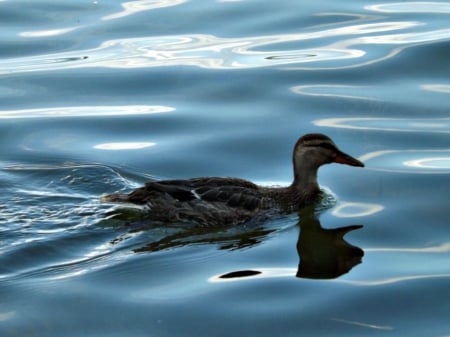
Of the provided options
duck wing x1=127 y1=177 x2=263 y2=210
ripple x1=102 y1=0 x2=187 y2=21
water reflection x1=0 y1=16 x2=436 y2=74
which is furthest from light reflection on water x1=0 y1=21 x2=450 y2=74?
duck wing x1=127 y1=177 x2=263 y2=210

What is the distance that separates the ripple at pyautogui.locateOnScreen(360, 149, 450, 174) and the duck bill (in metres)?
0.66

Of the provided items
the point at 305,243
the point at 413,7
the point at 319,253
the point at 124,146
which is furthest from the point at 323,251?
the point at 413,7

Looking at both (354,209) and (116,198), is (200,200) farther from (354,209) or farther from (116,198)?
(354,209)

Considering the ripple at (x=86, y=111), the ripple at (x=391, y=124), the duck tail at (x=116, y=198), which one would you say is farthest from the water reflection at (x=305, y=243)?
the ripple at (x=86, y=111)

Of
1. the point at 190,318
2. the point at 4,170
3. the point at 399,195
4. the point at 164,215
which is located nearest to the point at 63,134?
the point at 4,170

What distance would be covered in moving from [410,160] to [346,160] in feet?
3.58

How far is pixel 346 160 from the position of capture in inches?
476

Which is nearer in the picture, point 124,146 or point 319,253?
point 319,253

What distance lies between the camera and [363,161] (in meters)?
12.9

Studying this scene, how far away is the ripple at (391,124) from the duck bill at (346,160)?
1793 mm

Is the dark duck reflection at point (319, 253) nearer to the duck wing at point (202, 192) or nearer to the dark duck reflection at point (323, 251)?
the dark duck reflection at point (323, 251)

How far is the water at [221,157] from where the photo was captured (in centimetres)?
946

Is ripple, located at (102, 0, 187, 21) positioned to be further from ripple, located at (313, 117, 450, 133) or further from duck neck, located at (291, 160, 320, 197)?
duck neck, located at (291, 160, 320, 197)

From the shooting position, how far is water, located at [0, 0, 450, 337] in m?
9.46
